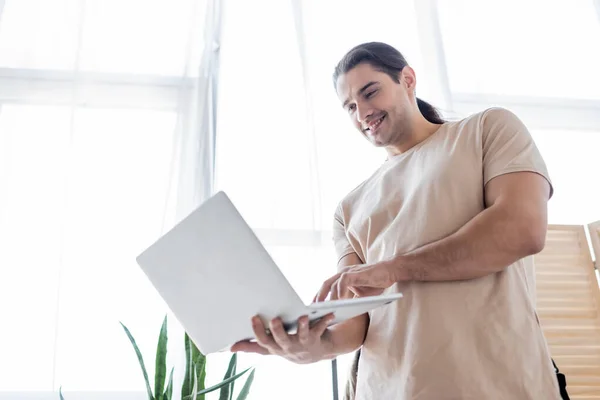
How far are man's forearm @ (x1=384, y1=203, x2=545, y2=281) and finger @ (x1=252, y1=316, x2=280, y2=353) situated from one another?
29 cm

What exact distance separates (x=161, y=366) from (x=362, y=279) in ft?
2.86

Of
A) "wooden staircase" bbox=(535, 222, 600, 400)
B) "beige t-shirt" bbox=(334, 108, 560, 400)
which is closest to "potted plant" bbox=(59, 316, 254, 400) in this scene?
"beige t-shirt" bbox=(334, 108, 560, 400)

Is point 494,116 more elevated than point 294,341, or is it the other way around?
point 494,116

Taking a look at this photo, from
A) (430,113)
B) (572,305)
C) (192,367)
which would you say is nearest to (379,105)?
(430,113)

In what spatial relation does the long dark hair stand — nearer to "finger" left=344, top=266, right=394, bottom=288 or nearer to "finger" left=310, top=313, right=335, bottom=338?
"finger" left=344, top=266, right=394, bottom=288

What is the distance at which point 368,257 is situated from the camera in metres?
1.14

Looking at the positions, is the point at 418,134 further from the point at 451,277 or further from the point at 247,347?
the point at 247,347

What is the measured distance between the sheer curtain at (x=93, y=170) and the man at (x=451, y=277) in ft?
2.95

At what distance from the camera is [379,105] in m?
1.20

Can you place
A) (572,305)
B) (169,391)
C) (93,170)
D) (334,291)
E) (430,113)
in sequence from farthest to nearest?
(93,170) → (572,305) → (169,391) → (430,113) → (334,291)

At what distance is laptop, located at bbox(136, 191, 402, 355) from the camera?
2.37 feet

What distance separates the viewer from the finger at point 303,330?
0.83m

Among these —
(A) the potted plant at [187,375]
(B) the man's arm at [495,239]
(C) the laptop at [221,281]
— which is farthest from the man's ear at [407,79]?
(A) the potted plant at [187,375]

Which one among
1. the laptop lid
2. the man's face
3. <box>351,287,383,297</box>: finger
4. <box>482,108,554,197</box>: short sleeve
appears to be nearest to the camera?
the laptop lid
